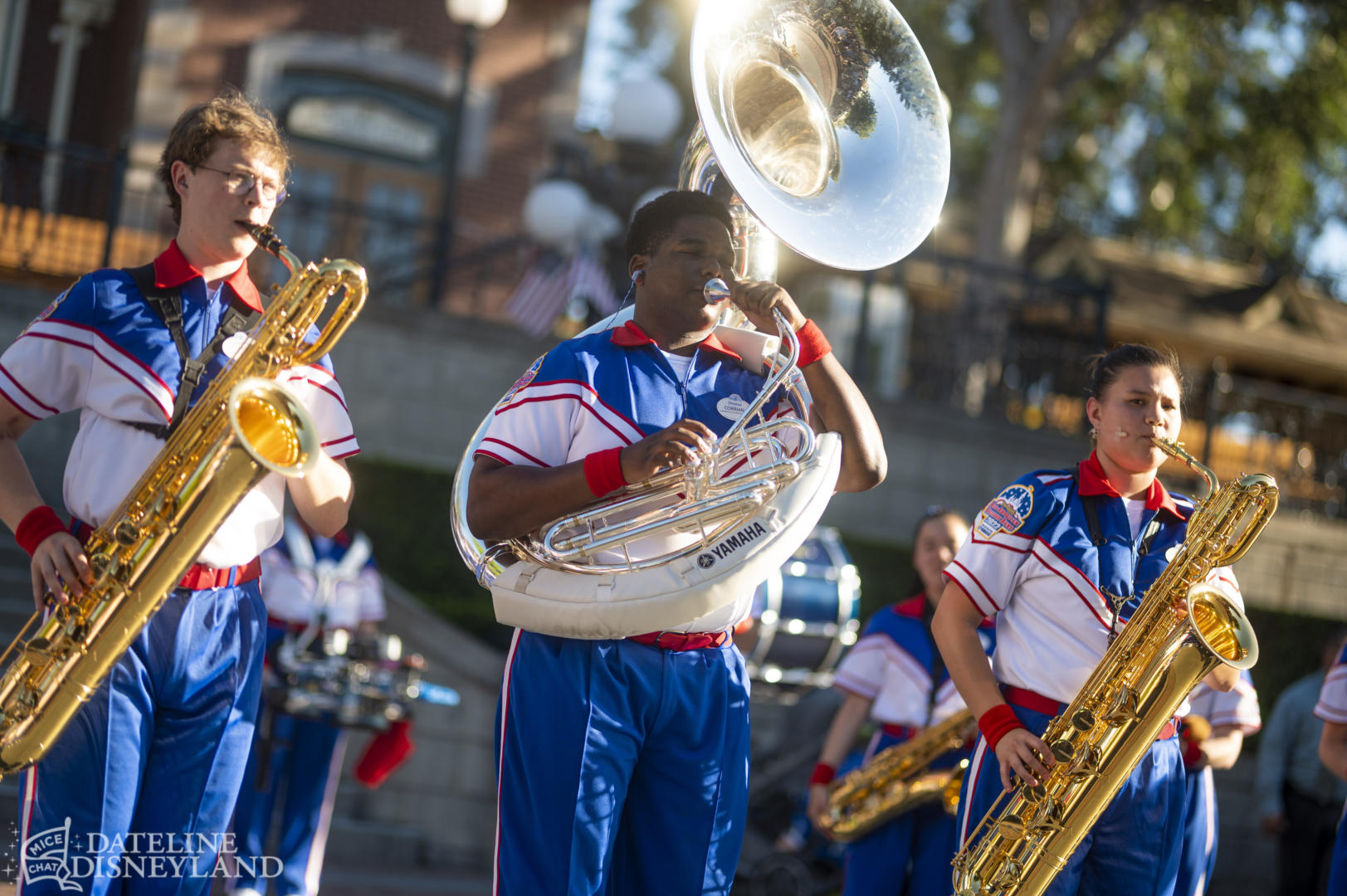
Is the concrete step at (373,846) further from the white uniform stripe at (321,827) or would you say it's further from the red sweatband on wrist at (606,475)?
the red sweatband on wrist at (606,475)

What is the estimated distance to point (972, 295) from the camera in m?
12.5

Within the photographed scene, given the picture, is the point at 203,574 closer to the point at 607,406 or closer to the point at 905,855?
the point at 607,406

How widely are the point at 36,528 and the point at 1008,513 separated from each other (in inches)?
92.9

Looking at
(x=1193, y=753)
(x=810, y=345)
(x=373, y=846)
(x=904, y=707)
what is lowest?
(x=373, y=846)

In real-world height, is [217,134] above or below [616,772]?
above

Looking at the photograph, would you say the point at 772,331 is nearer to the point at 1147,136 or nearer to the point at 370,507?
the point at 370,507

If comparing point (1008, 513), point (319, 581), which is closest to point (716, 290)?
point (1008, 513)

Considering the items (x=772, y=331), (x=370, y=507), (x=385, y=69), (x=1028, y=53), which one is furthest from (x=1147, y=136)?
(x=772, y=331)

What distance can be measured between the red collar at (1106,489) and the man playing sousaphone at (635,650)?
75 cm

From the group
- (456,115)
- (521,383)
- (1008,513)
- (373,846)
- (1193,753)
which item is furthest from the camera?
(456,115)

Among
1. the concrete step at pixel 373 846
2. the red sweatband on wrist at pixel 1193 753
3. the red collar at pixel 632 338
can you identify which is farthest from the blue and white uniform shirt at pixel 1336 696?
the concrete step at pixel 373 846

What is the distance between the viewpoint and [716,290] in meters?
2.90

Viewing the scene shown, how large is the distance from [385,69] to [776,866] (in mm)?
9930

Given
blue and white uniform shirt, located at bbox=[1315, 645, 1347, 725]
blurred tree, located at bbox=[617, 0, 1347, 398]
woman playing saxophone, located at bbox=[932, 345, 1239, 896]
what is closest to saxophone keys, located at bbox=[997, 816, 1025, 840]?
woman playing saxophone, located at bbox=[932, 345, 1239, 896]
